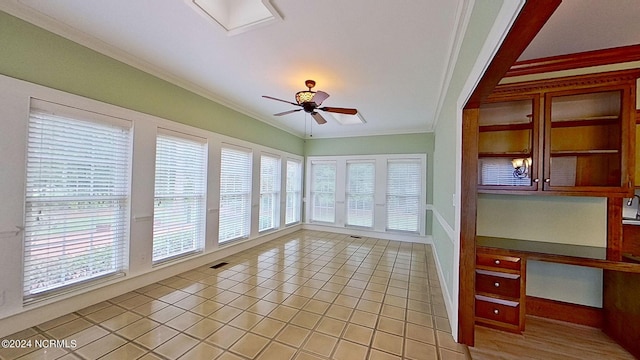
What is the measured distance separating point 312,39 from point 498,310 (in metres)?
3.15

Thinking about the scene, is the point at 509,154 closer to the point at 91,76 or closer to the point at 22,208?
the point at 91,76

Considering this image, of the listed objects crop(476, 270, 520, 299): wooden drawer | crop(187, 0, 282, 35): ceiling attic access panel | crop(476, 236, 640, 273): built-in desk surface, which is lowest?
crop(476, 270, 520, 299): wooden drawer

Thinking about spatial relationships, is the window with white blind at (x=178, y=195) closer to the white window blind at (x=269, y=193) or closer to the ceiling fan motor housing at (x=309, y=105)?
the white window blind at (x=269, y=193)

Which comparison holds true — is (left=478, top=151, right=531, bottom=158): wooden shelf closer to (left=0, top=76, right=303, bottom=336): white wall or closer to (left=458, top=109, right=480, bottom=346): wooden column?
(left=458, top=109, right=480, bottom=346): wooden column

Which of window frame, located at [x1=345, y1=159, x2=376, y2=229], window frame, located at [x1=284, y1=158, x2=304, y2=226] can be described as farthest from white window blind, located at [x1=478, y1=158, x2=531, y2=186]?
window frame, located at [x1=284, y1=158, x2=304, y2=226]

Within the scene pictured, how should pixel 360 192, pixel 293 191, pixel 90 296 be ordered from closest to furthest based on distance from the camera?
pixel 90 296 < pixel 360 192 < pixel 293 191

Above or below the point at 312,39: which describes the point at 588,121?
below

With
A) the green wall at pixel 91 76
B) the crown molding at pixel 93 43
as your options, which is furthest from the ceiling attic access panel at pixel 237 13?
the green wall at pixel 91 76

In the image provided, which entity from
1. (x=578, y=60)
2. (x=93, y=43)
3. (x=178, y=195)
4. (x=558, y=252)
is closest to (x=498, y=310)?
(x=558, y=252)

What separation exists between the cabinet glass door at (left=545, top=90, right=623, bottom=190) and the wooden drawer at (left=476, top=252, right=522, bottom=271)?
753 millimetres

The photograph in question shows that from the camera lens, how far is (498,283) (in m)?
2.20

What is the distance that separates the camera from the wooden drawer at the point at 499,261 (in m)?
2.12

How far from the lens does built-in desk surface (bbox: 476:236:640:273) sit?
1864mm

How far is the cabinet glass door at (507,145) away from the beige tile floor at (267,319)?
60.7 inches
